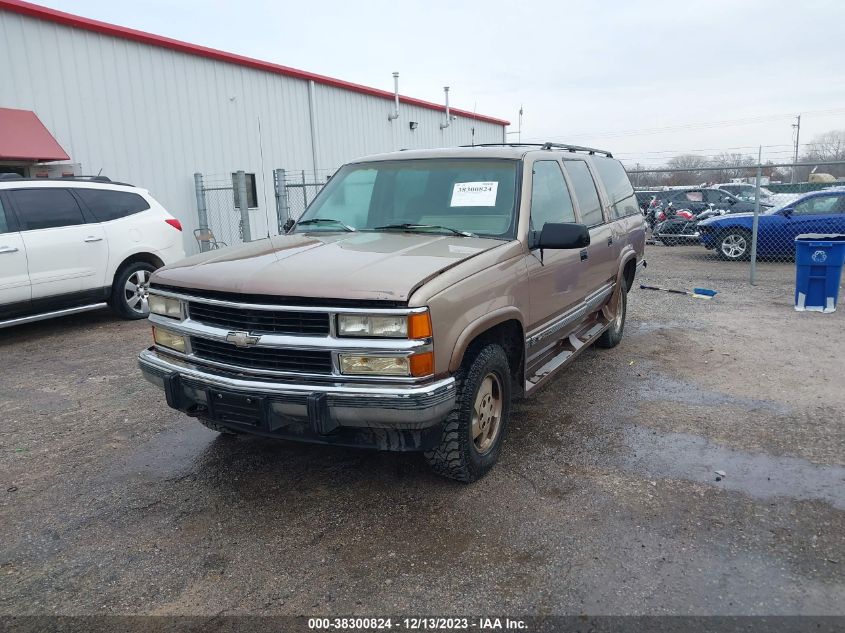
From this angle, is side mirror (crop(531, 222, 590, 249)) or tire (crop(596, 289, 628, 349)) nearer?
side mirror (crop(531, 222, 590, 249))

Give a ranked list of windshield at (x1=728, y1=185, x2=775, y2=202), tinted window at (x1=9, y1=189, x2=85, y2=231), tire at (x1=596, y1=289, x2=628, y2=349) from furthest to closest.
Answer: windshield at (x1=728, y1=185, x2=775, y2=202), tinted window at (x1=9, y1=189, x2=85, y2=231), tire at (x1=596, y1=289, x2=628, y2=349)

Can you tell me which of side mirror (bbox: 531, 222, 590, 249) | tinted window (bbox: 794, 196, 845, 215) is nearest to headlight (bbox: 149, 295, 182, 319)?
side mirror (bbox: 531, 222, 590, 249)

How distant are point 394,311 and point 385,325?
0.11 metres

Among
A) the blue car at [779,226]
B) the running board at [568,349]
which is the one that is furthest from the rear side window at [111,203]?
the blue car at [779,226]

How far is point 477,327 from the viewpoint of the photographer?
333 cm

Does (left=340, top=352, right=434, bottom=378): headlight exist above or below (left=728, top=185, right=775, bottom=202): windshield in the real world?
below

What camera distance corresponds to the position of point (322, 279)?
3.10m

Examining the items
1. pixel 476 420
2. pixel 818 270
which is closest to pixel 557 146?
pixel 476 420

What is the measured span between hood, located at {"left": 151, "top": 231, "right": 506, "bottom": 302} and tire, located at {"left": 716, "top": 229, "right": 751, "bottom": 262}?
1186 cm

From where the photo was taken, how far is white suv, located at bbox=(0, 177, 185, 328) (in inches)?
279

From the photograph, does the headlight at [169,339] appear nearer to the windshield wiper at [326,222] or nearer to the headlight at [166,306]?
the headlight at [166,306]

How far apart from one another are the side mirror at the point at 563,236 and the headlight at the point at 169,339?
7.45 ft

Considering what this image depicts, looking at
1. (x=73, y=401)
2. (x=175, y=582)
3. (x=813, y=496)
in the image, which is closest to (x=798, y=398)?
(x=813, y=496)

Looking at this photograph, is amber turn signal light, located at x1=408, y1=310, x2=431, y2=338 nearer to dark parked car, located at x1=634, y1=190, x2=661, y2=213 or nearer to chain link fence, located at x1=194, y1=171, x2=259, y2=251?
chain link fence, located at x1=194, y1=171, x2=259, y2=251
